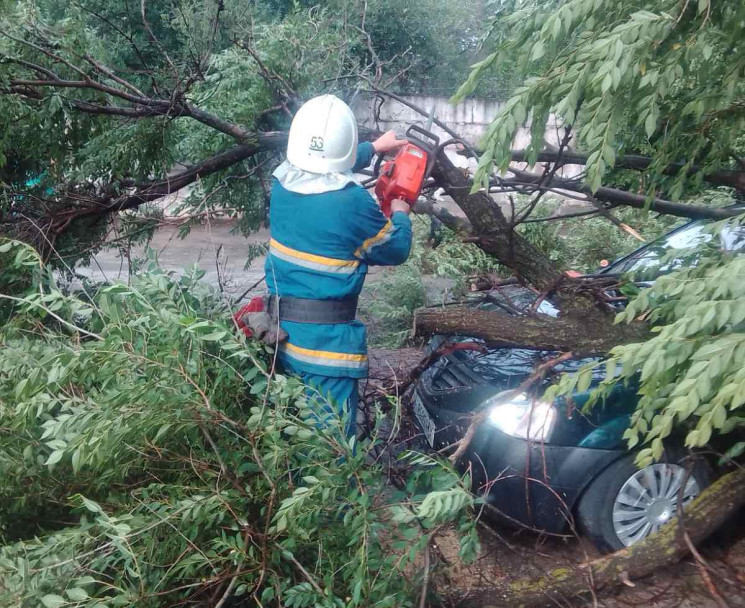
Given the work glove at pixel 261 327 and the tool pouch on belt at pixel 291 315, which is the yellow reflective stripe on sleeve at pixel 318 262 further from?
the work glove at pixel 261 327

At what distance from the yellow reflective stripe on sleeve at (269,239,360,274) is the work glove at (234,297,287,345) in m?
0.29

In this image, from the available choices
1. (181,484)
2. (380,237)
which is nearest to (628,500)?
(380,237)

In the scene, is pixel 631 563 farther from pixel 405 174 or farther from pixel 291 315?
pixel 405 174

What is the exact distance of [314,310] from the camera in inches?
127

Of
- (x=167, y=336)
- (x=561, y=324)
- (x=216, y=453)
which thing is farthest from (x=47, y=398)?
(x=561, y=324)

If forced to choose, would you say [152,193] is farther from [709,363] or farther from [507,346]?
[709,363]

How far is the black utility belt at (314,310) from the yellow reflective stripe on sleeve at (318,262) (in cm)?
15

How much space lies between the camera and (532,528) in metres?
3.17

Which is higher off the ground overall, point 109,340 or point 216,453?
point 109,340

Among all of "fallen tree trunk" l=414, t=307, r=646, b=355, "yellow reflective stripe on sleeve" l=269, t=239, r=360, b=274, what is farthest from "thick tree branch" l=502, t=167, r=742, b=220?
"yellow reflective stripe on sleeve" l=269, t=239, r=360, b=274

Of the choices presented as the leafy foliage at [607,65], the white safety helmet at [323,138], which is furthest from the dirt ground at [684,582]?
the white safety helmet at [323,138]

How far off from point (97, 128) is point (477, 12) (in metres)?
10.9

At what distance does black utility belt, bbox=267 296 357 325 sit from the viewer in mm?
3238

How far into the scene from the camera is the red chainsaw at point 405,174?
3332mm
